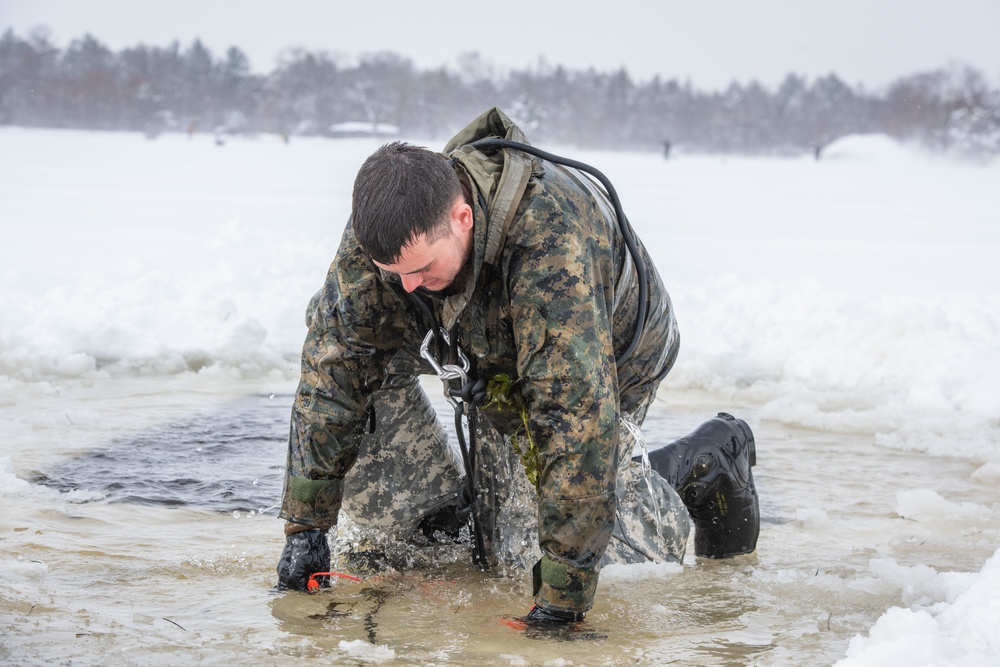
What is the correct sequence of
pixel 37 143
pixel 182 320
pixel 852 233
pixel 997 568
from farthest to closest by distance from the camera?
pixel 37 143 < pixel 852 233 < pixel 182 320 < pixel 997 568

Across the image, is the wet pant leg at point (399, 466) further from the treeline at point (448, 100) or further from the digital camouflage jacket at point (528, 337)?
the treeline at point (448, 100)

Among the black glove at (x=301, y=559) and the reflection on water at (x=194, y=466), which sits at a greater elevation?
the black glove at (x=301, y=559)

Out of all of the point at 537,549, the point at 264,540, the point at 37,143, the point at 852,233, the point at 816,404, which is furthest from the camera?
the point at 37,143

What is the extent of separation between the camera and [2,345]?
233 inches

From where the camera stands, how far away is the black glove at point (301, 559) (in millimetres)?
2836

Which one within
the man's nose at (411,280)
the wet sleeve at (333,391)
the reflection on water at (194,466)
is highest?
the man's nose at (411,280)

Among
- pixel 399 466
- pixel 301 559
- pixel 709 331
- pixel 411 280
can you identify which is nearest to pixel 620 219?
pixel 411 280

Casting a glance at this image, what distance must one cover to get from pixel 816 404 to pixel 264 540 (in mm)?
3347

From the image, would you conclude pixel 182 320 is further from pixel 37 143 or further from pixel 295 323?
pixel 37 143

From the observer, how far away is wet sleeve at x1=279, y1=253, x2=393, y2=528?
104 inches

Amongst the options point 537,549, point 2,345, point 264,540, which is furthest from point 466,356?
point 2,345

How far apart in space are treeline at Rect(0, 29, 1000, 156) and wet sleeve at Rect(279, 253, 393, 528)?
142 feet

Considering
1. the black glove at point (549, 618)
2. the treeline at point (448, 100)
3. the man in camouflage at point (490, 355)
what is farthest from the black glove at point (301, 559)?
the treeline at point (448, 100)

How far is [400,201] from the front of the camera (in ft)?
7.31
